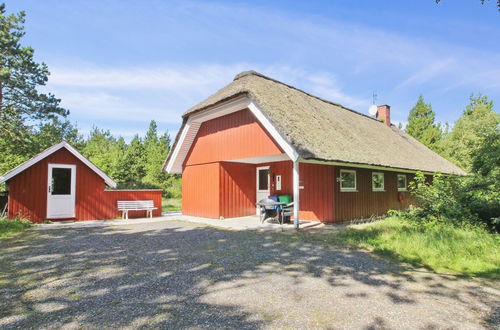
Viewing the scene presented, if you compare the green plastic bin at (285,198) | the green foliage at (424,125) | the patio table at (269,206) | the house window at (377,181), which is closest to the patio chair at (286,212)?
the patio table at (269,206)

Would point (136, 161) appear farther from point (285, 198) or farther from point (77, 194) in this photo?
point (285, 198)

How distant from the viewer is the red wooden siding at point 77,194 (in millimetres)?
10820

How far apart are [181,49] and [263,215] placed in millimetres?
6662

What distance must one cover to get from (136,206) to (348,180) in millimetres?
9229

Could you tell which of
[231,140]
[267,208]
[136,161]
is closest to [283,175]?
[267,208]

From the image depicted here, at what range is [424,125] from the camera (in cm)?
2939

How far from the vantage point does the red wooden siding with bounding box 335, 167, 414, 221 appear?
1187cm

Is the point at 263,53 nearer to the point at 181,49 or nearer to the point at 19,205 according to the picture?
the point at 181,49

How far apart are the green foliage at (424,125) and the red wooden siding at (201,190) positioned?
79.3 feet

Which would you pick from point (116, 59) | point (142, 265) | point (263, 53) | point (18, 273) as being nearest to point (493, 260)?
point (142, 265)

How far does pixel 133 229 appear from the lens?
33.1 feet

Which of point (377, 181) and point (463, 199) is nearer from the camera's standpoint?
point (463, 199)

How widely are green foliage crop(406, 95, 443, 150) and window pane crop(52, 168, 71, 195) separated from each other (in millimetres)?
29340

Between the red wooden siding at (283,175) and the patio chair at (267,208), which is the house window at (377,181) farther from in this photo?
the patio chair at (267,208)
